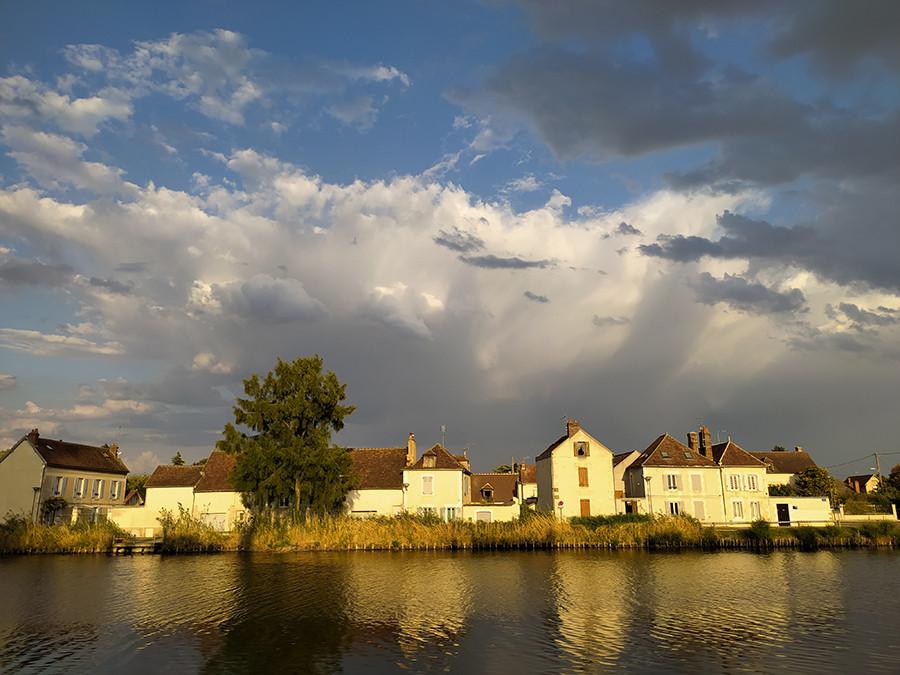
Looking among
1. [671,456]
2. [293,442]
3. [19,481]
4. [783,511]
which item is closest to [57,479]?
[19,481]

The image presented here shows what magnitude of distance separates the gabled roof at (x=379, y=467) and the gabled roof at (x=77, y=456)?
89.3 feet

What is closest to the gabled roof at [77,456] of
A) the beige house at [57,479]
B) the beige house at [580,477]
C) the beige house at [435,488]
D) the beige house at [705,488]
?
the beige house at [57,479]

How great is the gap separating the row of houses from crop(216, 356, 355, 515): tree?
8.47m

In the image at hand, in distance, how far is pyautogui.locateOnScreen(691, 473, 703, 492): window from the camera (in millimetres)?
67606

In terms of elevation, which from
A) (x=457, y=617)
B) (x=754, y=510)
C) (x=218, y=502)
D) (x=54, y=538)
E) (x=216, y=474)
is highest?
(x=216, y=474)

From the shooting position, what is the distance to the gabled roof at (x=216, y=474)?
6606 cm

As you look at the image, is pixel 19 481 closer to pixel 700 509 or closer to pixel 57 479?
pixel 57 479

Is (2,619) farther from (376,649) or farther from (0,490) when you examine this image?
(0,490)

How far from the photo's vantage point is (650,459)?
68.2 m

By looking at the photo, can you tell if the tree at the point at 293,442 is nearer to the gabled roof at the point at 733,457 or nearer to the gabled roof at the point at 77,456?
the gabled roof at the point at 77,456

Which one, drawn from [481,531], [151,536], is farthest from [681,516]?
[151,536]

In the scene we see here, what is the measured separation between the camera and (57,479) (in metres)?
64.8

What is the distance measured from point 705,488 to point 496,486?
73.3 feet

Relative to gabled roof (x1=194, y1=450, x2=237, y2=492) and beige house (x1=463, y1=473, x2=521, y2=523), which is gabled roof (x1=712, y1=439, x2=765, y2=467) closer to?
beige house (x1=463, y1=473, x2=521, y2=523)
